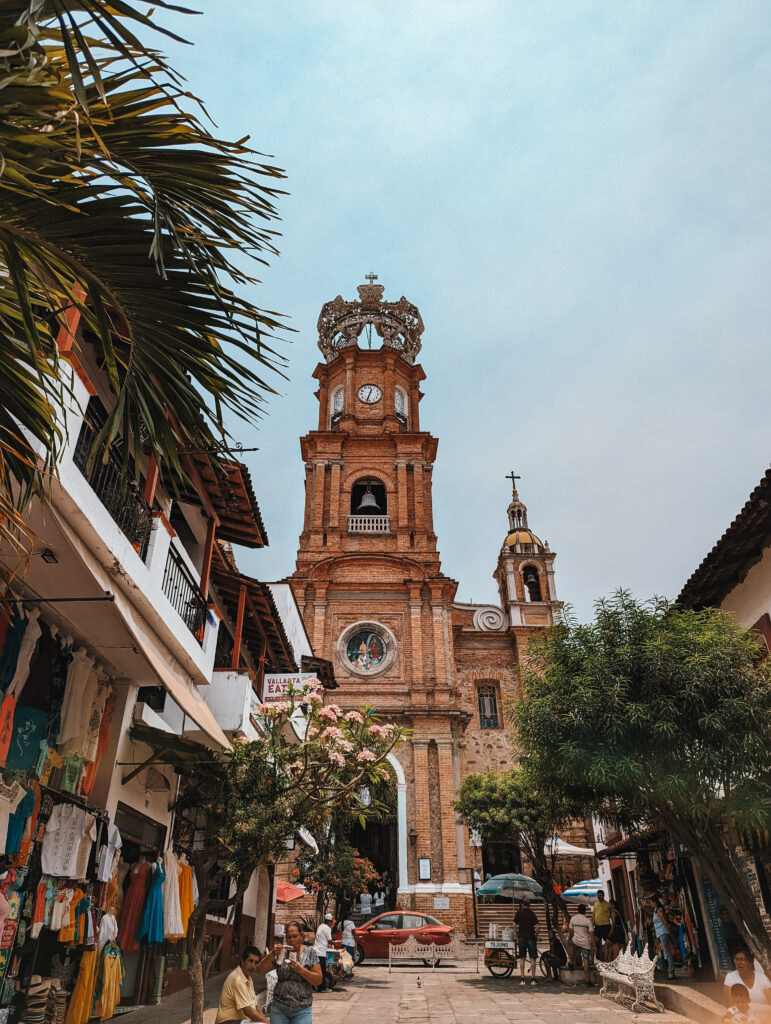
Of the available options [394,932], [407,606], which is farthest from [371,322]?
[394,932]

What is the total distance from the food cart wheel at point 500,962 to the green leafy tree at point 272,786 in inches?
339

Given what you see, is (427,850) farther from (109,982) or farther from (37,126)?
(37,126)

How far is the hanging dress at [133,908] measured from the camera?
29.0 ft

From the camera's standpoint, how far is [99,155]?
3.18 metres

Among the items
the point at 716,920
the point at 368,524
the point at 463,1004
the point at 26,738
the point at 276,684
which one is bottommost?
the point at 463,1004

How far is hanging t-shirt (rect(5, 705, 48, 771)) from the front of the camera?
677 centimetres

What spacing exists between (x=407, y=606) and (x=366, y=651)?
2.40m

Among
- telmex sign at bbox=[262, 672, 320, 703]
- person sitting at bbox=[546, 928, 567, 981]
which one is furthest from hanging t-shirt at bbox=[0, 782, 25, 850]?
person sitting at bbox=[546, 928, 567, 981]

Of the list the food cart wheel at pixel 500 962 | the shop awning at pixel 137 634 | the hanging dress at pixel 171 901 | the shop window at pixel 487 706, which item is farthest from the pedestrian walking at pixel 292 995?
the shop window at pixel 487 706

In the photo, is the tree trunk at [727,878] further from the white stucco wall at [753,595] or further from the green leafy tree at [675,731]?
the white stucco wall at [753,595]

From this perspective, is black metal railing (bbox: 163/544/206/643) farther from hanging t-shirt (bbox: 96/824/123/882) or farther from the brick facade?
the brick facade

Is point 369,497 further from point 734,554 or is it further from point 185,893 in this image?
point 185,893

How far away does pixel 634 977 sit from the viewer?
10.8 meters

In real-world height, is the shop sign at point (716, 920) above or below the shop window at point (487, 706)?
below
